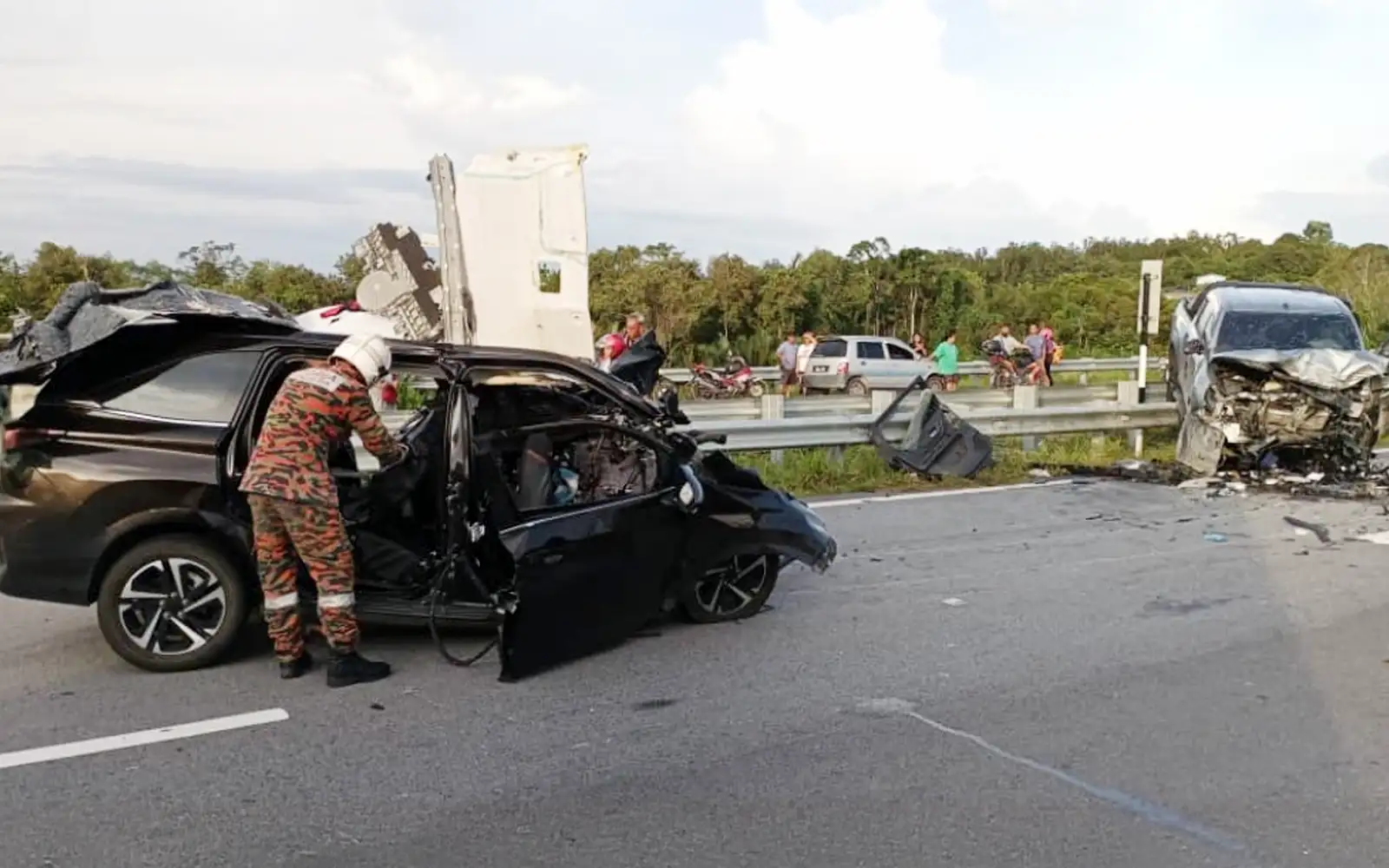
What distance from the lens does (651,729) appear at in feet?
16.6

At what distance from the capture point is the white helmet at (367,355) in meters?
5.53

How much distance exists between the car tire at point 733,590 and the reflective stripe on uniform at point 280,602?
2065mm

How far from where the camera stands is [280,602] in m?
5.54

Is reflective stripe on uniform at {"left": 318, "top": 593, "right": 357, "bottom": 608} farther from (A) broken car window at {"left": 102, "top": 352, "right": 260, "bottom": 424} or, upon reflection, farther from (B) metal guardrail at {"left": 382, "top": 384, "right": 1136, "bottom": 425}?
(B) metal guardrail at {"left": 382, "top": 384, "right": 1136, "bottom": 425}

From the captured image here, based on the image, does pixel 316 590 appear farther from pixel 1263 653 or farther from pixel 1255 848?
pixel 1263 653

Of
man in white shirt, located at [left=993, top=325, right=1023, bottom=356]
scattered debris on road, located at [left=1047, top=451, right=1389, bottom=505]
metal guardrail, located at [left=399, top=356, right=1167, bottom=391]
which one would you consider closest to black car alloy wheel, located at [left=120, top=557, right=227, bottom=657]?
scattered debris on road, located at [left=1047, top=451, right=1389, bottom=505]

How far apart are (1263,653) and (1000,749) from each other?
229cm

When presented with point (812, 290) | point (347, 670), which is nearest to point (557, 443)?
point (347, 670)

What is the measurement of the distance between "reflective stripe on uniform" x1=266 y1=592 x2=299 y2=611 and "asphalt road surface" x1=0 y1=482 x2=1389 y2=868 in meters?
0.36

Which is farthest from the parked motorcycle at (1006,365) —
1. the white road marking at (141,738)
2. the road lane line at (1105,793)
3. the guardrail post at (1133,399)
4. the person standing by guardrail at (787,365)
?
the white road marking at (141,738)

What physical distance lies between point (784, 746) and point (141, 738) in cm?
262

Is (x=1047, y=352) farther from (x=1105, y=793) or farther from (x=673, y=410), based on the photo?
(x=1105, y=793)

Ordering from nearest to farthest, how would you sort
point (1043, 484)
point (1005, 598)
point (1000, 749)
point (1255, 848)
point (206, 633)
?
point (1255, 848), point (1000, 749), point (206, 633), point (1005, 598), point (1043, 484)

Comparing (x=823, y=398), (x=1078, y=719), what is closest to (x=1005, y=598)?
(x=1078, y=719)
